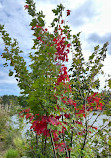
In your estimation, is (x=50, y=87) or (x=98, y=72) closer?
(x=50, y=87)

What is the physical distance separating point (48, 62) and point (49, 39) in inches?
16.8

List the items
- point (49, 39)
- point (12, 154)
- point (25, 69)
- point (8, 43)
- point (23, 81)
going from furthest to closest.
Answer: point (12, 154) → point (8, 43) → point (25, 69) → point (23, 81) → point (49, 39)

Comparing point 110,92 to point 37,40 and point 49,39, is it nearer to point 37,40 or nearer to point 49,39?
point 49,39

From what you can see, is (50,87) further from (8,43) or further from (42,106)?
(8,43)

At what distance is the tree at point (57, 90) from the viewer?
1326 mm

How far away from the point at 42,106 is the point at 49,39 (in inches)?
32.1

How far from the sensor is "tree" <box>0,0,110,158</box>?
1.33 metres

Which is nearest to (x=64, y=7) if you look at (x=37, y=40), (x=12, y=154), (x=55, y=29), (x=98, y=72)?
(x=55, y=29)

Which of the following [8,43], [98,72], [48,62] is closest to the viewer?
[48,62]

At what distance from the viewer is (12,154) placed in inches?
165

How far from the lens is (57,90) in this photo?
143 centimetres

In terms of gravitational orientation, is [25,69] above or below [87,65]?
below

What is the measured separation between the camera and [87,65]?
8.43 ft

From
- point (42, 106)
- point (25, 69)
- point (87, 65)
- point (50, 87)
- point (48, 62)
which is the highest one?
point (87, 65)
